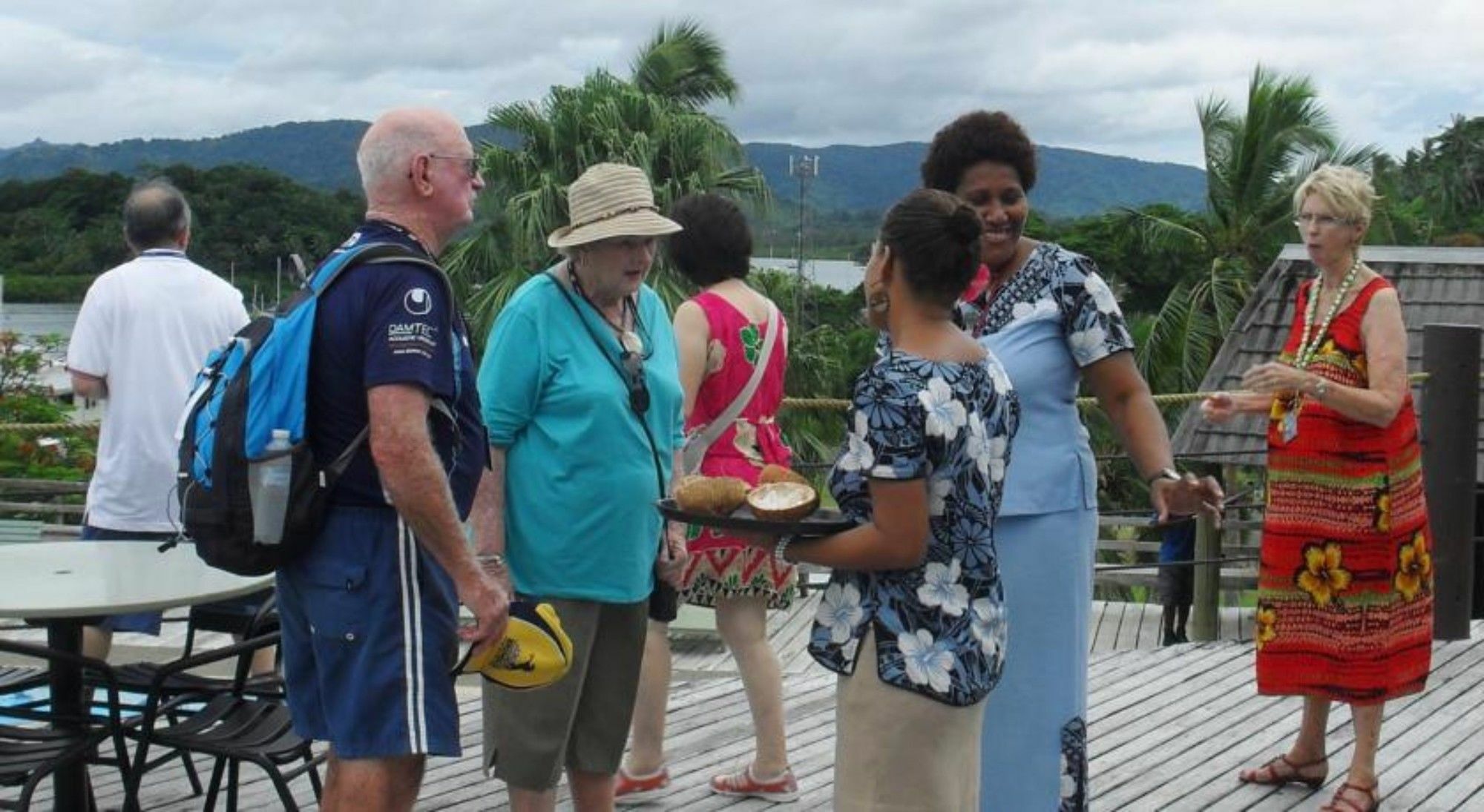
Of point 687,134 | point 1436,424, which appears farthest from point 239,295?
point 687,134

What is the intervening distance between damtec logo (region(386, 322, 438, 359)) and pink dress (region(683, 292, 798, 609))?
5.68 feet

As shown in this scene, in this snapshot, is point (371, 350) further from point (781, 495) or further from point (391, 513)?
point (781, 495)

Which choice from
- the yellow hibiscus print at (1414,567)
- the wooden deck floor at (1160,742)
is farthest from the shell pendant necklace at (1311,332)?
the wooden deck floor at (1160,742)

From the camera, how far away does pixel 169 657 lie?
7477 mm

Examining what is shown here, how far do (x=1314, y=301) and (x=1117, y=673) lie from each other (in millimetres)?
2063

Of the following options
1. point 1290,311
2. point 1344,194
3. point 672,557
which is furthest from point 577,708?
point 1290,311

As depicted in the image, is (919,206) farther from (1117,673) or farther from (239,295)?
(1117,673)

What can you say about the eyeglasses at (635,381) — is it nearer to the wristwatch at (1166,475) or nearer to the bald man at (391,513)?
the bald man at (391,513)

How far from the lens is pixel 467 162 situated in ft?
9.94

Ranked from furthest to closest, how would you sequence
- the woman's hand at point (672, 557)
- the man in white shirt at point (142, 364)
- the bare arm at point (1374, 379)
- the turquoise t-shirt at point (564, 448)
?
the man in white shirt at point (142, 364) → the bare arm at point (1374, 379) → the woman's hand at point (672, 557) → the turquoise t-shirt at point (564, 448)

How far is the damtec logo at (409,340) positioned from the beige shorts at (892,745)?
0.86m

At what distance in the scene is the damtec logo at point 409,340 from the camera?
9.18 ft

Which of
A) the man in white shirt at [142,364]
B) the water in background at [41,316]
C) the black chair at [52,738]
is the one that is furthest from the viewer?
the water in background at [41,316]

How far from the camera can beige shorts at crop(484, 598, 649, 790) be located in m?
3.71
